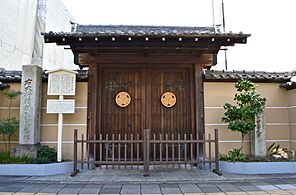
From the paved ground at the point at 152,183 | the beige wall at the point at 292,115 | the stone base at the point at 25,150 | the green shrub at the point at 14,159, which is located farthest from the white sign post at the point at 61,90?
the beige wall at the point at 292,115

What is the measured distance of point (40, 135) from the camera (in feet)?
22.5

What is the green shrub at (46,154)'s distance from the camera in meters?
6.10

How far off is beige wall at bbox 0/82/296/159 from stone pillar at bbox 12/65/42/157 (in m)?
0.41

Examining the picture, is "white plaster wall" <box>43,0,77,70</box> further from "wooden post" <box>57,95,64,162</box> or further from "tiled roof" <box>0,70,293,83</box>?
"wooden post" <box>57,95,64,162</box>

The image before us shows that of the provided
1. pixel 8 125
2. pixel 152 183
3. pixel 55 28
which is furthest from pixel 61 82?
pixel 55 28

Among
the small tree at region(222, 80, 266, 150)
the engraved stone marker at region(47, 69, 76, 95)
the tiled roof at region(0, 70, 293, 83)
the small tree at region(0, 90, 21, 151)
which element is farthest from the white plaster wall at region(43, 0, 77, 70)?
the small tree at region(222, 80, 266, 150)

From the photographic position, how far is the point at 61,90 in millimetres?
6574

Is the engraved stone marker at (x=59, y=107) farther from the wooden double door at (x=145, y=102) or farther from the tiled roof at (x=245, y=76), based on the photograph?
the tiled roof at (x=245, y=76)

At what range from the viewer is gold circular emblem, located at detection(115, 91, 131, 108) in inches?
279

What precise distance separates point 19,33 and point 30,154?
679cm

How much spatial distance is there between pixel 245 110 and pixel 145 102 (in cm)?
266

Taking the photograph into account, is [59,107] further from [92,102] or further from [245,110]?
[245,110]

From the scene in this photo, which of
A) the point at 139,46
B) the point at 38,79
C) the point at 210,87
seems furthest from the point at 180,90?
the point at 38,79

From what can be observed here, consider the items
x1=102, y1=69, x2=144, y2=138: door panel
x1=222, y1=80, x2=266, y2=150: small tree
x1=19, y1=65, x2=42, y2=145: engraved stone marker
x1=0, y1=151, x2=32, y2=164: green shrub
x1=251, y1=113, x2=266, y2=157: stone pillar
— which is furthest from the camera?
x1=102, y1=69, x2=144, y2=138: door panel
